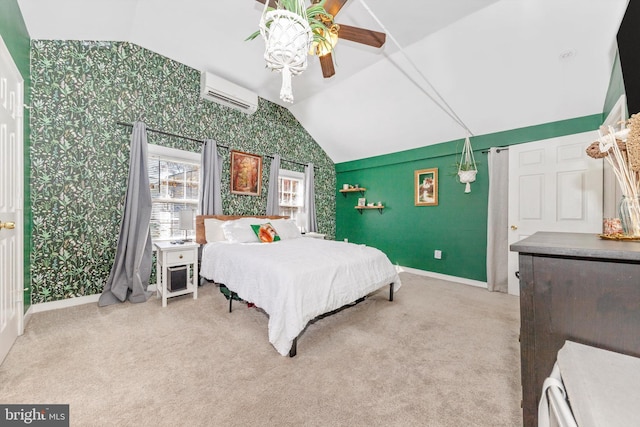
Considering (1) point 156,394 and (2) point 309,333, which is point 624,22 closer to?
(2) point 309,333

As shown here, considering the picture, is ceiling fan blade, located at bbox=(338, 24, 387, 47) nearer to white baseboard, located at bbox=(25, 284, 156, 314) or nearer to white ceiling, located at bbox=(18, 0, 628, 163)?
white ceiling, located at bbox=(18, 0, 628, 163)

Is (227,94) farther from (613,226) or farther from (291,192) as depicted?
(613,226)

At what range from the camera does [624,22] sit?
5.40ft

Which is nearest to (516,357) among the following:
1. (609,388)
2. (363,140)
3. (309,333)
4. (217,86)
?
(309,333)

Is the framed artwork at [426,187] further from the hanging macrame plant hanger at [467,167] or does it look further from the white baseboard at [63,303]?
the white baseboard at [63,303]

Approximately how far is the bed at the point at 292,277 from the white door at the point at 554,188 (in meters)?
1.92

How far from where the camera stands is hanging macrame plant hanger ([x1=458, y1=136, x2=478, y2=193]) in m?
3.76

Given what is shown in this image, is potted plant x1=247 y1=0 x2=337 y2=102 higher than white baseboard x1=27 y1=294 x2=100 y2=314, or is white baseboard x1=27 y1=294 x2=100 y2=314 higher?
potted plant x1=247 y1=0 x2=337 y2=102

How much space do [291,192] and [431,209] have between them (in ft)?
8.99

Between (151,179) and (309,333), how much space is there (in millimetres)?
2938

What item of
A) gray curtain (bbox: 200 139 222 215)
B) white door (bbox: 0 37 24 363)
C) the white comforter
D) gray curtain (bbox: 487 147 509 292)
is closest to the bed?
the white comforter

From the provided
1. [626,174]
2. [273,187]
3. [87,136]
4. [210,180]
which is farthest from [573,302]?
[273,187]

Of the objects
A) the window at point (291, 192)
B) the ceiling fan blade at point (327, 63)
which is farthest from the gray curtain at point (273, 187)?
the ceiling fan blade at point (327, 63)

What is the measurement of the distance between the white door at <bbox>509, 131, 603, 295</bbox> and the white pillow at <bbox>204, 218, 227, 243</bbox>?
4010 millimetres
